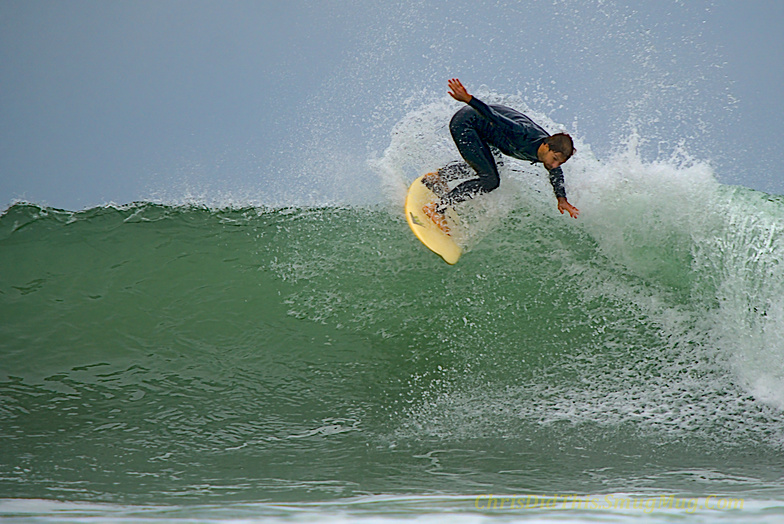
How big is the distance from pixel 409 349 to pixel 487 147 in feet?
4.04

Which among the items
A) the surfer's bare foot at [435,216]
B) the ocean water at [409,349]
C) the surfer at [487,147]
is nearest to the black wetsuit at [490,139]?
the surfer at [487,147]

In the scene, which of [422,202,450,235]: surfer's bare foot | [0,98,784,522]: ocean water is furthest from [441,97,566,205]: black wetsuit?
[0,98,784,522]: ocean water

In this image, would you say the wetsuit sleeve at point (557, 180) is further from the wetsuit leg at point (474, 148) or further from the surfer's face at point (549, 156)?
the wetsuit leg at point (474, 148)

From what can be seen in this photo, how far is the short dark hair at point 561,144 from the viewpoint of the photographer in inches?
115

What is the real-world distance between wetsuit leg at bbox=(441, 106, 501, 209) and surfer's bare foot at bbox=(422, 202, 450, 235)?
266mm

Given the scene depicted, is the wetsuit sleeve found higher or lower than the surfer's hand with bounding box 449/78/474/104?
lower

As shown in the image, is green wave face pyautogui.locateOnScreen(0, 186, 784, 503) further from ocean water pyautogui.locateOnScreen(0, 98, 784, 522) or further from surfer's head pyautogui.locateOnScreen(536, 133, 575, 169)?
surfer's head pyautogui.locateOnScreen(536, 133, 575, 169)

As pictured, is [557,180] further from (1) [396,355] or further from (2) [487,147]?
(1) [396,355]

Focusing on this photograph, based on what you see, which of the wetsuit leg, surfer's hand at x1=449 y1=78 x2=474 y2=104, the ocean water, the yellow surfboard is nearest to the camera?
the ocean water

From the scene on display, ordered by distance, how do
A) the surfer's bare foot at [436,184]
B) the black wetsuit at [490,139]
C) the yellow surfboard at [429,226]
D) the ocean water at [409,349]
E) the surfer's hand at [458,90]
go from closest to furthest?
the ocean water at [409,349]
the surfer's hand at [458,90]
the black wetsuit at [490,139]
the yellow surfboard at [429,226]
the surfer's bare foot at [436,184]

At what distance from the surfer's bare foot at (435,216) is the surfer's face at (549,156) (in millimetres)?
719

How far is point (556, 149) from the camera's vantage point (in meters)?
2.94

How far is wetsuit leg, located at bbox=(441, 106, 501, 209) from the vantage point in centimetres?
320

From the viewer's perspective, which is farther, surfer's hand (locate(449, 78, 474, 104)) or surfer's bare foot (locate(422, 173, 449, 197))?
surfer's bare foot (locate(422, 173, 449, 197))
